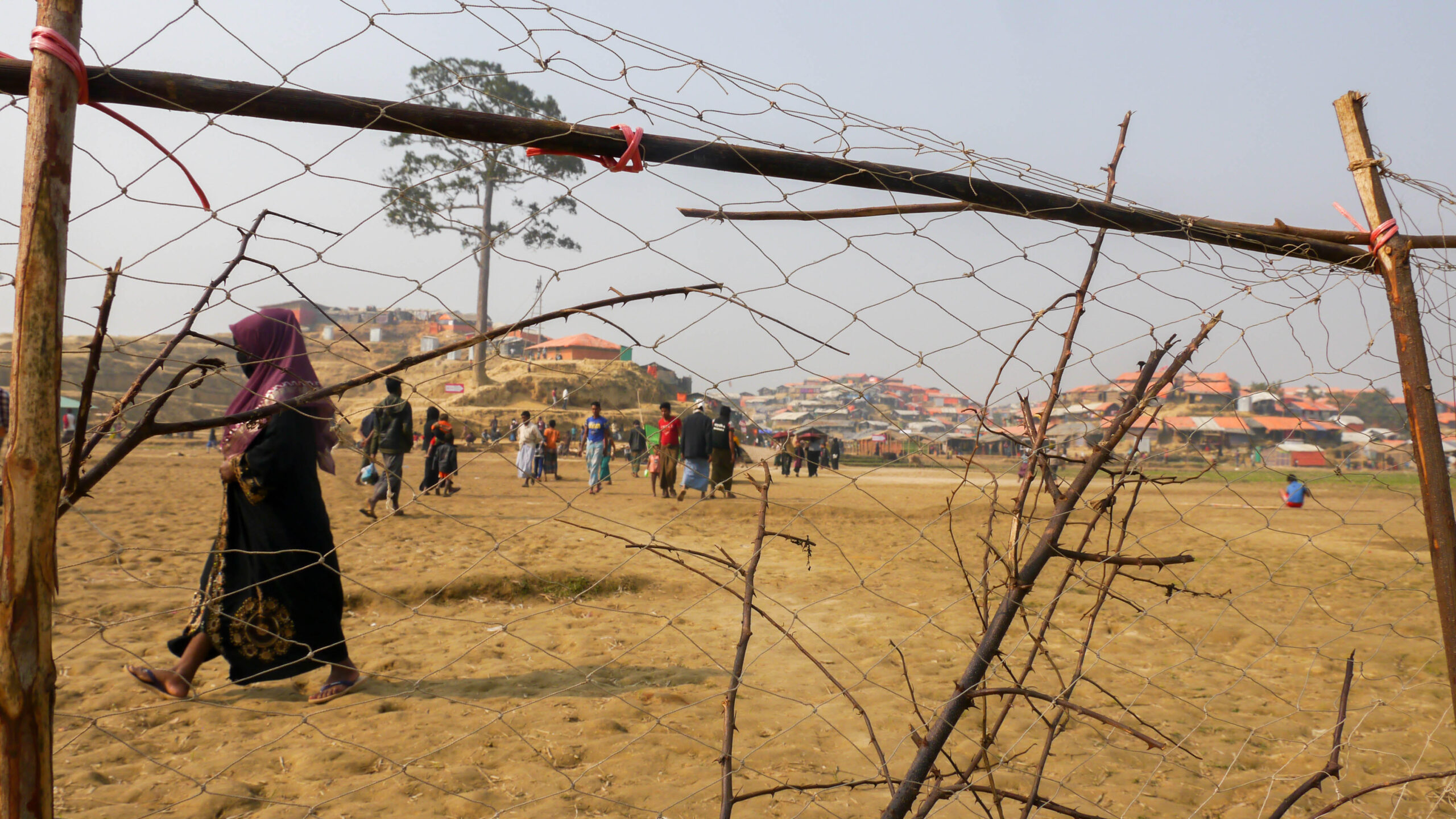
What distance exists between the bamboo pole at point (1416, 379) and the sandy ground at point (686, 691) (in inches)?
3.5

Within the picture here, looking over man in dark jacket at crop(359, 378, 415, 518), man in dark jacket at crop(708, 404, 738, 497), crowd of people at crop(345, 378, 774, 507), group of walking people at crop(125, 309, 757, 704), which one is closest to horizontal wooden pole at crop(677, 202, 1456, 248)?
group of walking people at crop(125, 309, 757, 704)

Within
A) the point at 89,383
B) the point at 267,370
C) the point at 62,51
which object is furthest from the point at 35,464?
the point at 267,370

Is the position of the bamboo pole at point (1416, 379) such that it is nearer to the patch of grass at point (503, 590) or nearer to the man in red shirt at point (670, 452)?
the patch of grass at point (503, 590)

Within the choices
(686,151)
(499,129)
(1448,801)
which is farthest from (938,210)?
(1448,801)

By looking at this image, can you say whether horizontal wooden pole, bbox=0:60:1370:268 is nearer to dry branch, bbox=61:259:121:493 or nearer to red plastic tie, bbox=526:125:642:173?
red plastic tie, bbox=526:125:642:173

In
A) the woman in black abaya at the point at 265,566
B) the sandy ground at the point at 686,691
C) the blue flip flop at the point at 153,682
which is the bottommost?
the sandy ground at the point at 686,691

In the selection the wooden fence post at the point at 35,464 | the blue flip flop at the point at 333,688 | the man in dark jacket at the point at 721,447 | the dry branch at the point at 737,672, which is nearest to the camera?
the wooden fence post at the point at 35,464

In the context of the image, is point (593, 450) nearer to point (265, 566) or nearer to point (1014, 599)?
point (265, 566)

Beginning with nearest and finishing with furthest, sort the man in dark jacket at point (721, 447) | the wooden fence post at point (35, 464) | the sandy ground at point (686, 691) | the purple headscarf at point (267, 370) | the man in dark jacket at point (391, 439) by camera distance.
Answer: the wooden fence post at point (35, 464) → the sandy ground at point (686, 691) → the purple headscarf at point (267, 370) → the man in dark jacket at point (391, 439) → the man in dark jacket at point (721, 447)

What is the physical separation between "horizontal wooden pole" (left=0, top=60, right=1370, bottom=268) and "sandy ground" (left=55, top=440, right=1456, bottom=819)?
1.79ft

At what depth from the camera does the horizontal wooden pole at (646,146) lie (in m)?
1.11

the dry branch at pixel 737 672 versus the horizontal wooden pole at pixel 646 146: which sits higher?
the horizontal wooden pole at pixel 646 146

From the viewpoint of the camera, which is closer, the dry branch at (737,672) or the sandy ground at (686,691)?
the dry branch at (737,672)

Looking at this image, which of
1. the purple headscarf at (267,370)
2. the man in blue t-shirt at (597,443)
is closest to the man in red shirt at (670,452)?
the man in blue t-shirt at (597,443)
